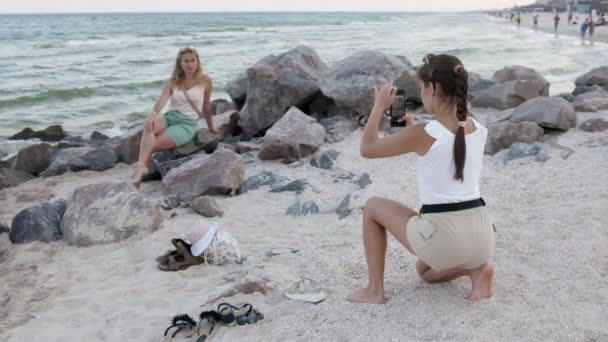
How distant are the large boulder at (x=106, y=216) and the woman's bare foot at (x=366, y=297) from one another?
2447 mm

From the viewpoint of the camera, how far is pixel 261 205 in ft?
19.8

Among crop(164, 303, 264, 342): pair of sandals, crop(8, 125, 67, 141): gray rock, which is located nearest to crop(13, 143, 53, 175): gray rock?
crop(8, 125, 67, 141): gray rock

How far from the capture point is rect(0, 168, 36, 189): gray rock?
7531 millimetres

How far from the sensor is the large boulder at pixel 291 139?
7371 mm

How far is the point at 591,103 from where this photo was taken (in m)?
8.41

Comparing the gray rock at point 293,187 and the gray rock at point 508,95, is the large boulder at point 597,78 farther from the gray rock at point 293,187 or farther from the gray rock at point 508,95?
the gray rock at point 293,187

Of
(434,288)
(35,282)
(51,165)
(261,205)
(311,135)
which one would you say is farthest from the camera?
(51,165)

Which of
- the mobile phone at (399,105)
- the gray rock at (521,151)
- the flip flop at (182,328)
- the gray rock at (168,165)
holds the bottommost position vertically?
the gray rock at (168,165)

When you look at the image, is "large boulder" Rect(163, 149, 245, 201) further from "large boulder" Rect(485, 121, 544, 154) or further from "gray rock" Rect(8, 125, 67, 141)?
"gray rock" Rect(8, 125, 67, 141)

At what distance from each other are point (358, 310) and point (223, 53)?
26.8 meters

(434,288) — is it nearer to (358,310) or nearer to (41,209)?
(358,310)

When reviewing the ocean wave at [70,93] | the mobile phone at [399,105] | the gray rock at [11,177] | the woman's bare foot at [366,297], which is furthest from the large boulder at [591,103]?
the ocean wave at [70,93]

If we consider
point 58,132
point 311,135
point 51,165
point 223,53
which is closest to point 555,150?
point 311,135

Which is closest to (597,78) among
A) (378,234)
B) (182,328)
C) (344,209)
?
(344,209)
